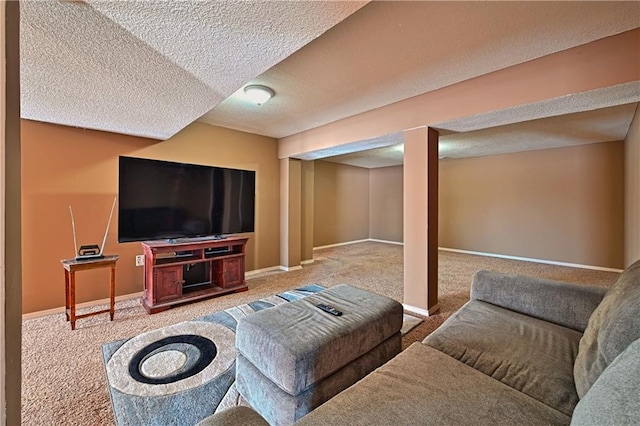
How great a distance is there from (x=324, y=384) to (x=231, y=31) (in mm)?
1869

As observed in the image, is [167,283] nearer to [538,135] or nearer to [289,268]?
[289,268]

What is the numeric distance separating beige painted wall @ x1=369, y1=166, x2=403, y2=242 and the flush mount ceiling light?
5.30m

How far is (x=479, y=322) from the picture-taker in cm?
153

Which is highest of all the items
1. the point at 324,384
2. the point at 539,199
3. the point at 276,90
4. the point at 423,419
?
the point at 276,90

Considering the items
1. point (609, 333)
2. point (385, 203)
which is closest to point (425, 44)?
point (609, 333)

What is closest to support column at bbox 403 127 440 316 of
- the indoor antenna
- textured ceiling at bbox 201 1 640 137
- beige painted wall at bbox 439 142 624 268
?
textured ceiling at bbox 201 1 640 137

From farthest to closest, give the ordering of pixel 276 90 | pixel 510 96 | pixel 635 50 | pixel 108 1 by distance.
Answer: pixel 276 90 < pixel 510 96 < pixel 635 50 < pixel 108 1

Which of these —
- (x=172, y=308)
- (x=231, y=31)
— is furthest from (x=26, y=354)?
(x=231, y=31)

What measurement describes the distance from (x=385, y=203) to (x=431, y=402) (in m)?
6.95

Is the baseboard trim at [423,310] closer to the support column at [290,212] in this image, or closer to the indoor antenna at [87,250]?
the support column at [290,212]

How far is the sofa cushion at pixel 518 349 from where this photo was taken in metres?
1.02

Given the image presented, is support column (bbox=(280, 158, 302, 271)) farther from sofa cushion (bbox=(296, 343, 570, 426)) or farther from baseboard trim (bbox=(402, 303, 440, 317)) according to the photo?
sofa cushion (bbox=(296, 343, 570, 426))

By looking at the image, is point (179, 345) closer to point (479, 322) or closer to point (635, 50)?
point (479, 322)

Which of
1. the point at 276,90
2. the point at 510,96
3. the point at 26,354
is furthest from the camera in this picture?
the point at 276,90
